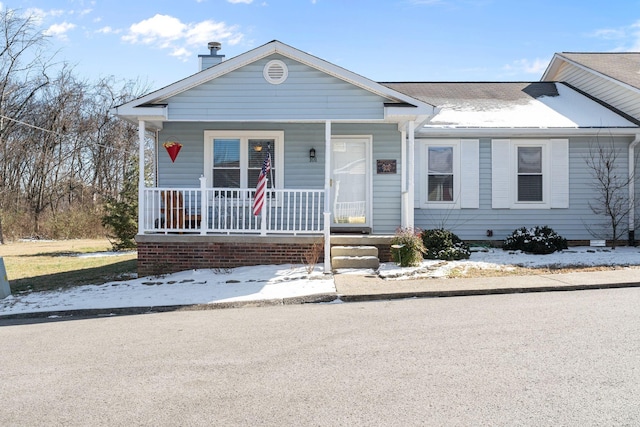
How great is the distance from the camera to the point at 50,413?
153 inches

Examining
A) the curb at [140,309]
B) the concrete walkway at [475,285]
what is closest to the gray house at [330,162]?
the concrete walkway at [475,285]

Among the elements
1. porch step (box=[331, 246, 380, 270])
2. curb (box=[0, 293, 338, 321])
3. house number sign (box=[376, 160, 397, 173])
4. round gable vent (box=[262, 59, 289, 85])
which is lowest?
curb (box=[0, 293, 338, 321])

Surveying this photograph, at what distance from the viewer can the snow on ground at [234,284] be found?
8375mm

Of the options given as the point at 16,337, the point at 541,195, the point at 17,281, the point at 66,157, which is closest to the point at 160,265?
the point at 17,281

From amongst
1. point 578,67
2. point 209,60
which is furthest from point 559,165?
point 209,60

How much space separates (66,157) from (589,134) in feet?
89.8

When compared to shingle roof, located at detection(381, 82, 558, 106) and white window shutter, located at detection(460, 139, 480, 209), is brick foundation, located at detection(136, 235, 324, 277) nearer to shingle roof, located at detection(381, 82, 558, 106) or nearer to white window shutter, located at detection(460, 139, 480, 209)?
white window shutter, located at detection(460, 139, 480, 209)

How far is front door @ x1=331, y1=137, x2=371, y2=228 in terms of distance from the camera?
12617 mm

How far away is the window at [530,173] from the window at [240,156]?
529 centimetres

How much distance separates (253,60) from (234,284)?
4504 mm

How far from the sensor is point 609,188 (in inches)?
517

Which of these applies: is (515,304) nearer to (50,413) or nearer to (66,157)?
(50,413)

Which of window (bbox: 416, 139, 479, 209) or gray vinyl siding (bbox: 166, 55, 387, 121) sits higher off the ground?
gray vinyl siding (bbox: 166, 55, 387, 121)

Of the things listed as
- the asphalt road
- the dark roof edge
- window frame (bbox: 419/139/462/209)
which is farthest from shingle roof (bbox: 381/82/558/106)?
the asphalt road
